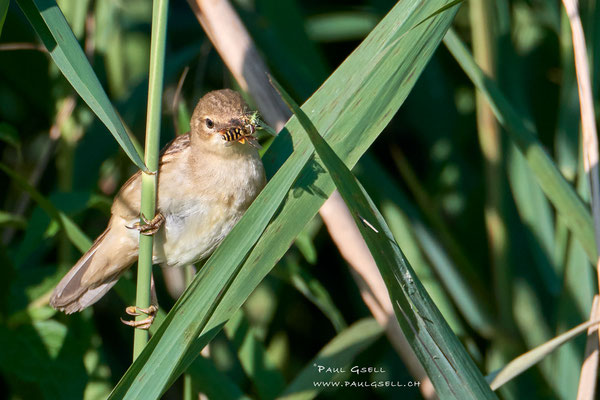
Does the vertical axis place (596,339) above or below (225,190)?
below

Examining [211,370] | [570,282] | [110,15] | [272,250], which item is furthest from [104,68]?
[570,282]

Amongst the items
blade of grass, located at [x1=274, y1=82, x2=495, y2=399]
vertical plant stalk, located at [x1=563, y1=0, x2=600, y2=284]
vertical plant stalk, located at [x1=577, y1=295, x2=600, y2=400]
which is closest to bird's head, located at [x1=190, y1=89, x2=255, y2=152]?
blade of grass, located at [x1=274, y1=82, x2=495, y2=399]

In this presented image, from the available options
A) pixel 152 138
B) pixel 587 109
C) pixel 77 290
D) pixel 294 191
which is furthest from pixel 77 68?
pixel 587 109

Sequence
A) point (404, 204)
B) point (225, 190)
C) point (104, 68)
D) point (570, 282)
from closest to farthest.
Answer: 1. point (225, 190)
2. point (570, 282)
3. point (404, 204)
4. point (104, 68)

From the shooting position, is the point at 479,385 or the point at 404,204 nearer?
the point at 479,385

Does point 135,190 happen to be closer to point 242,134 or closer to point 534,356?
point 242,134

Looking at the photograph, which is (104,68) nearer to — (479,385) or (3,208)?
(3,208)

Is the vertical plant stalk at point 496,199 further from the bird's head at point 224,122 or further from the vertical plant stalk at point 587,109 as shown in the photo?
the bird's head at point 224,122

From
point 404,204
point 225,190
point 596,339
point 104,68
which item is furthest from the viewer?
point 104,68
